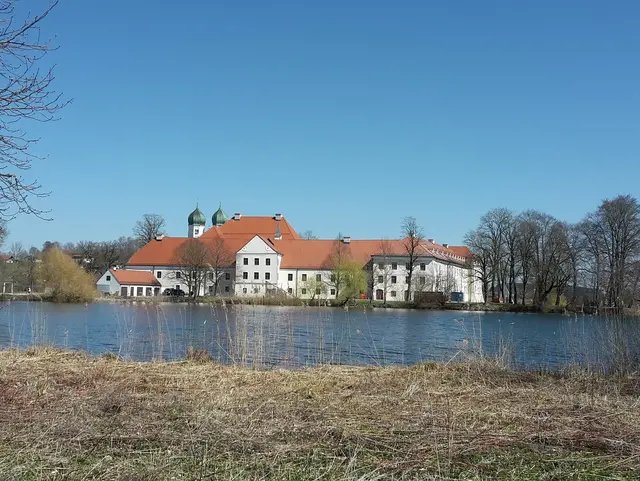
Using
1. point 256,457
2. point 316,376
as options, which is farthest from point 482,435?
point 316,376

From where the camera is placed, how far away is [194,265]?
7631cm

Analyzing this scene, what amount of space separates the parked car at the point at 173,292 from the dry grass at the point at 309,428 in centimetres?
7296

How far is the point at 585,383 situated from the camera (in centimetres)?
923

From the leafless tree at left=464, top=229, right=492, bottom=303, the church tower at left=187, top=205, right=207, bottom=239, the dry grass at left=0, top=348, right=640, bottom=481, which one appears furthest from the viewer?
the church tower at left=187, top=205, right=207, bottom=239

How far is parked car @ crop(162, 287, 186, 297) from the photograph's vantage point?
80312 millimetres

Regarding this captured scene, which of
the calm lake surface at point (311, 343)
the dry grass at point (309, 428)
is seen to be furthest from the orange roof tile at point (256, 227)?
the dry grass at point (309, 428)

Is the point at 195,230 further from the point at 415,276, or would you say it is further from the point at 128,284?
the point at 415,276

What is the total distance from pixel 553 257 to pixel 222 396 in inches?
2566

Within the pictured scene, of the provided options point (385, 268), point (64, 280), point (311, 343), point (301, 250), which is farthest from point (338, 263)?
point (311, 343)

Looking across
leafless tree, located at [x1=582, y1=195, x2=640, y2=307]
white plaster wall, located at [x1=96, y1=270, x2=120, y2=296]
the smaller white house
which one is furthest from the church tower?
leafless tree, located at [x1=582, y1=195, x2=640, y2=307]

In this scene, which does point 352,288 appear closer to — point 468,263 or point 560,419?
point 468,263

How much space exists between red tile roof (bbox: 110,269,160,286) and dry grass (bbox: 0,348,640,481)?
74985mm

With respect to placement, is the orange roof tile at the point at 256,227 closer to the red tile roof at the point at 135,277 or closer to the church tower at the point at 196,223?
the church tower at the point at 196,223

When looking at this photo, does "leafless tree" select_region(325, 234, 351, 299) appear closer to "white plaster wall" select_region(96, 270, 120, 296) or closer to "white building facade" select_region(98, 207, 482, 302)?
"white building facade" select_region(98, 207, 482, 302)
